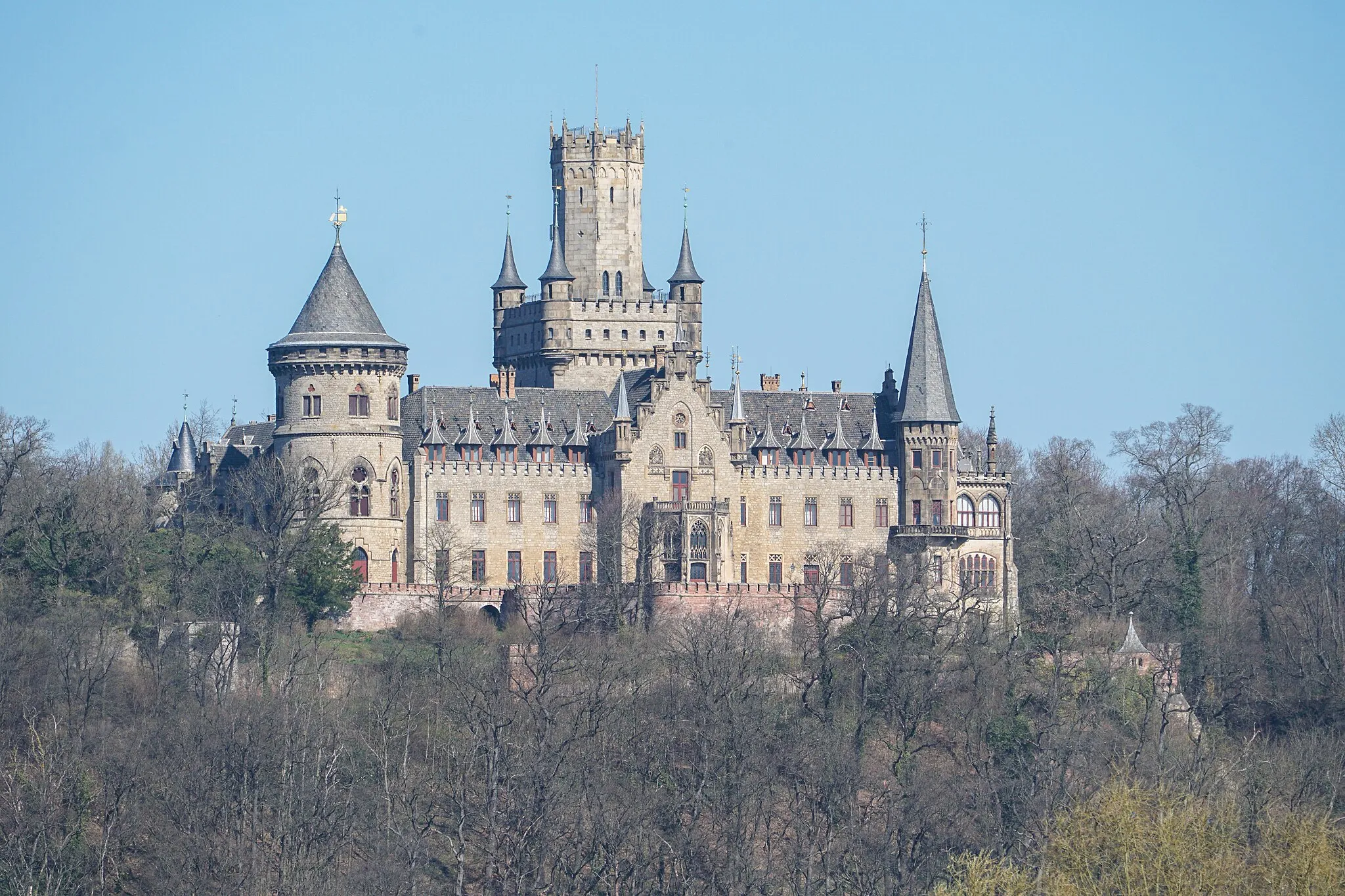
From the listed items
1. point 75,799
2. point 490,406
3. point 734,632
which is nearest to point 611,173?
point 490,406

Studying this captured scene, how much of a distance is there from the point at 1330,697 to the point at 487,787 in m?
26.6

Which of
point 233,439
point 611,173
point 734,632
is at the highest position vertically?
point 611,173

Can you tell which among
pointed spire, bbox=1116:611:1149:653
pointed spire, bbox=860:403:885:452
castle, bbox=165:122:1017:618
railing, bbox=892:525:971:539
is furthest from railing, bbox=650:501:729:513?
pointed spire, bbox=1116:611:1149:653

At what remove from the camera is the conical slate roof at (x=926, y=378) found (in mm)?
106500

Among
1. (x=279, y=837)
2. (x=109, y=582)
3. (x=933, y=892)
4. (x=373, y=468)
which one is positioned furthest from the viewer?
(x=373, y=468)

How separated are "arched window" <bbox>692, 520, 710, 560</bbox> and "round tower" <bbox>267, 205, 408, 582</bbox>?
29.1ft

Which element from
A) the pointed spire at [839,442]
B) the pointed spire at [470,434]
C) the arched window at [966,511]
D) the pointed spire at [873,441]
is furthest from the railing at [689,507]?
the arched window at [966,511]

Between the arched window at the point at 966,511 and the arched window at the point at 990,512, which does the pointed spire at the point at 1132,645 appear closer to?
the arched window at the point at 990,512

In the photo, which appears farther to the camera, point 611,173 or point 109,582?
point 611,173

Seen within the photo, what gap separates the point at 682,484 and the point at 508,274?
14.6m

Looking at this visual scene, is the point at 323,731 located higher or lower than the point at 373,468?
lower

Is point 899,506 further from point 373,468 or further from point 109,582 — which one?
point 109,582

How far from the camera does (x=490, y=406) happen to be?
106062mm

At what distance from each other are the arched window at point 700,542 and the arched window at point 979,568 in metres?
7.85
